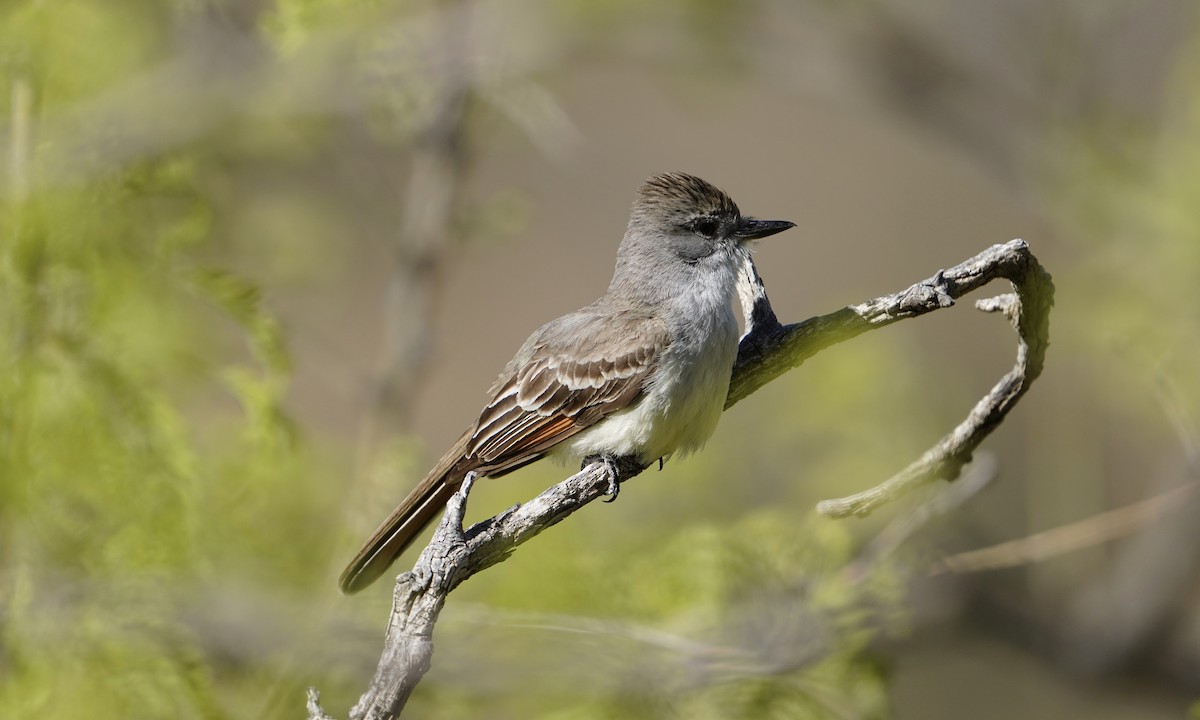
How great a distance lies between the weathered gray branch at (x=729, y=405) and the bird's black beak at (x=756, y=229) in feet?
1.65

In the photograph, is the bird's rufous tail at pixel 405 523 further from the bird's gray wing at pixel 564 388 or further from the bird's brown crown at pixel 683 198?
the bird's brown crown at pixel 683 198

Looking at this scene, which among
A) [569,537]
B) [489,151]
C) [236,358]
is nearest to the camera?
[569,537]

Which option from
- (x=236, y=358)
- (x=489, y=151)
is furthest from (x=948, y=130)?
(x=236, y=358)

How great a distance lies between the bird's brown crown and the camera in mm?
4344

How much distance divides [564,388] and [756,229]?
952 mm

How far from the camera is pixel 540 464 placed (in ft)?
15.6

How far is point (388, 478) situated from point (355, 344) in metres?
6.66

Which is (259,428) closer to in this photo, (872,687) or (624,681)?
(624,681)

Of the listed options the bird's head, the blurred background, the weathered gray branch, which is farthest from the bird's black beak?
the blurred background

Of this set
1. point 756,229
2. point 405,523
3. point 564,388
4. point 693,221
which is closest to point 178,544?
point 405,523

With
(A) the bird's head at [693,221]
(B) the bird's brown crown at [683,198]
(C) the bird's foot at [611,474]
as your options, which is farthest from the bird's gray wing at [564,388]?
(B) the bird's brown crown at [683,198]

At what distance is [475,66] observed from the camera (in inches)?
187

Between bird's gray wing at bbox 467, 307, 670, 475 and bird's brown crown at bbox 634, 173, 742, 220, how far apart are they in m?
0.56

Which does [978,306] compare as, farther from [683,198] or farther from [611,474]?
[683,198]
